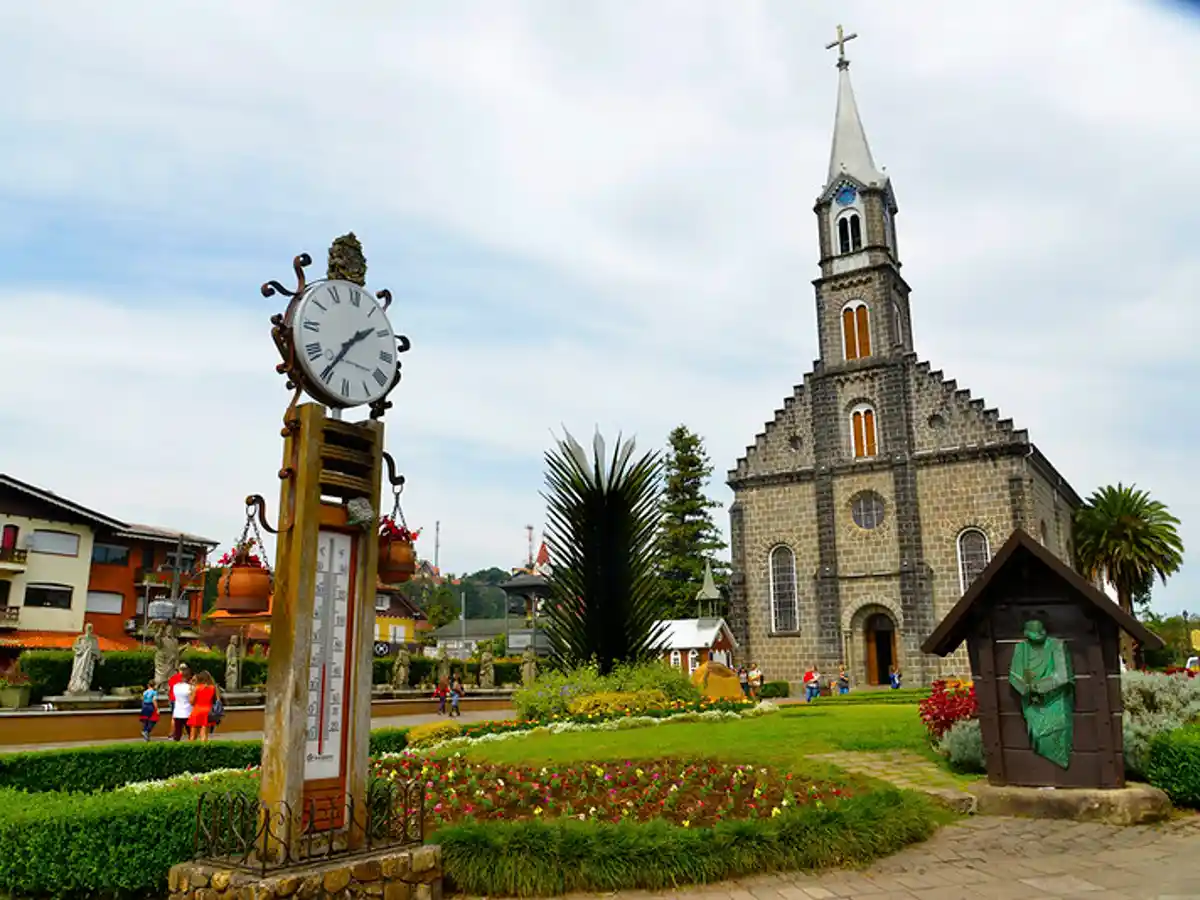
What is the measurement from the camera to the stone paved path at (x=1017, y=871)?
677cm

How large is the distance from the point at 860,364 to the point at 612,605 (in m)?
30.8

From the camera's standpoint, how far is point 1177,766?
972 centimetres

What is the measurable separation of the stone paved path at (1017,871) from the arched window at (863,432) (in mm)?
33533

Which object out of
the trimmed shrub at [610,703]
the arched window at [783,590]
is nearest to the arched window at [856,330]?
the arched window at [783,590]

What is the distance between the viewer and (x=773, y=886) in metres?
7.05

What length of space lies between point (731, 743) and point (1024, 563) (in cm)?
579

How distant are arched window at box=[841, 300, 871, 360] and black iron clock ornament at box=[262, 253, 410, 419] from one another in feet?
126

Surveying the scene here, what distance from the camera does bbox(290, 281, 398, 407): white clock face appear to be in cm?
664

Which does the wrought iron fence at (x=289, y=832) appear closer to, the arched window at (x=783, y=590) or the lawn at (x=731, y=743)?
the lawn at (x=731, y=743)

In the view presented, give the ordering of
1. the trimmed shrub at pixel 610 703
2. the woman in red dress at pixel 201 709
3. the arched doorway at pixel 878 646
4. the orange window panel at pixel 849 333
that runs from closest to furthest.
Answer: the trimmed shrub at pixel 610 703, the woman in red dress at pixel 201 709, the arched doorway at pixel 878 646, the orange window panel at pixel 849 333

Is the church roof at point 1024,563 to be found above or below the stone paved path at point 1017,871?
above

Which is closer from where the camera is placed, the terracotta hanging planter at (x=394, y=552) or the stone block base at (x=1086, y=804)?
the terracotta hanging planter at (x=394, y=552)

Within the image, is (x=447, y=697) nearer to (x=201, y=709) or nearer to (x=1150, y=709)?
(x=201, y=709)

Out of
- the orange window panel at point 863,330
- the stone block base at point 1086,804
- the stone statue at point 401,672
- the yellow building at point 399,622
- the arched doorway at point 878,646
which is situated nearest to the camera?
the stone block base at point 1086,804
